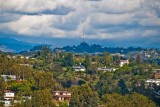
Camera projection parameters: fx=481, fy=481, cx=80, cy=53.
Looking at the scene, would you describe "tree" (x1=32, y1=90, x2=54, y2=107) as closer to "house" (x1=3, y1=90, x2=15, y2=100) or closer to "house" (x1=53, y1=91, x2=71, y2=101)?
"house" (x1=3, y1=90, x2=15, y2=100)

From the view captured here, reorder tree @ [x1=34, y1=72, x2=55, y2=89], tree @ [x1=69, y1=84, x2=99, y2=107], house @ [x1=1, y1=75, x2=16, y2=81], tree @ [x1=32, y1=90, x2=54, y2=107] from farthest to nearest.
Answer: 1. house @ [x1=1, y1=75, x2=16, y2=81]
2. tree @ [x1=34, y1=72, x2=55, y2=89]
3. tree @ [x1=69, y1=84, x2=99, y2=107]
4. tree @ [x1=32, y1=90, x2=54, y2=107]

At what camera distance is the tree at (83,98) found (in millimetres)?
72562

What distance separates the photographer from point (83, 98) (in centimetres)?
7388

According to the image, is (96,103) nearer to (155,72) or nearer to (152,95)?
(152,95)

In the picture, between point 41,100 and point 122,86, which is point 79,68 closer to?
point 122,86

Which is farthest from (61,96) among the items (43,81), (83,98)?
(83,98)

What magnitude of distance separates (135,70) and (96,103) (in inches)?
1786

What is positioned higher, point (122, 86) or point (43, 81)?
point (43, 81)

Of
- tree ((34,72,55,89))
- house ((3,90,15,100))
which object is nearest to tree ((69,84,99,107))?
tree ((34,72,55,89))

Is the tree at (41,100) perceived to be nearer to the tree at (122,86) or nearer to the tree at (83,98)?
the tree at (83,98)

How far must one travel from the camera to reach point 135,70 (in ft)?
392

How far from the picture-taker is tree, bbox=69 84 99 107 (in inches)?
2857

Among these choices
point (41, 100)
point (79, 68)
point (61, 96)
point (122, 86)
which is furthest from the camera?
point (79, 68)

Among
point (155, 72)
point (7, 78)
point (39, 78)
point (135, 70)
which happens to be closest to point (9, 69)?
point (7, 78)
